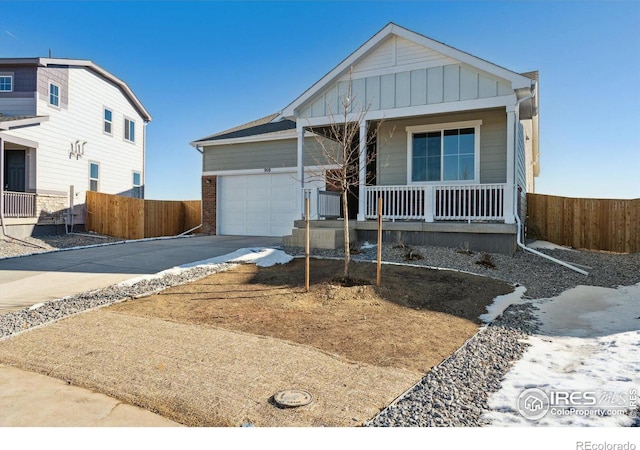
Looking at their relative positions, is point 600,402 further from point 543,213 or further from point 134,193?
point 134,193

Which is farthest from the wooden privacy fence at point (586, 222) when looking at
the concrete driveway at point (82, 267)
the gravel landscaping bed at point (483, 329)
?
the concrete driveway at point (82, 267)

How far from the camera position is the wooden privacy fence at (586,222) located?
43.1ft

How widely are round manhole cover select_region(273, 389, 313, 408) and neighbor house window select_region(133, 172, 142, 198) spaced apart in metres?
21.3

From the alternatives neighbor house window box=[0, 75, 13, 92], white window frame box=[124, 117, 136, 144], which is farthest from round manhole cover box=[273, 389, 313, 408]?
white window frame box=[124, 117, 136, 144]

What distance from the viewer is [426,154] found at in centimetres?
1188

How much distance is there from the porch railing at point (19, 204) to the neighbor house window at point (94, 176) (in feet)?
11.1

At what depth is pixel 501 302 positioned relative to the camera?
6.34 metres

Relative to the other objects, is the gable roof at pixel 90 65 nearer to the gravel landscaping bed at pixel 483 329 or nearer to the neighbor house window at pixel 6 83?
the neighbor house window at pixel 6 83

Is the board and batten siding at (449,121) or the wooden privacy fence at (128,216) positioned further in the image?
the wooden privacy fence at (128,216)

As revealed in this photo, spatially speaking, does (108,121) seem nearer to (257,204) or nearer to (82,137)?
(82,137)

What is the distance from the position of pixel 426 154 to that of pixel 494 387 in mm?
9283

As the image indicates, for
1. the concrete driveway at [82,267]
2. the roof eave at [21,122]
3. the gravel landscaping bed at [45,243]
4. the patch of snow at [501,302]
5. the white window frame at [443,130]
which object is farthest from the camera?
the roof eave at [21,122]

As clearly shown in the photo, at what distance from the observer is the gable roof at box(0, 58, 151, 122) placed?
626 inches

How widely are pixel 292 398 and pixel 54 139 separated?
17.7m
